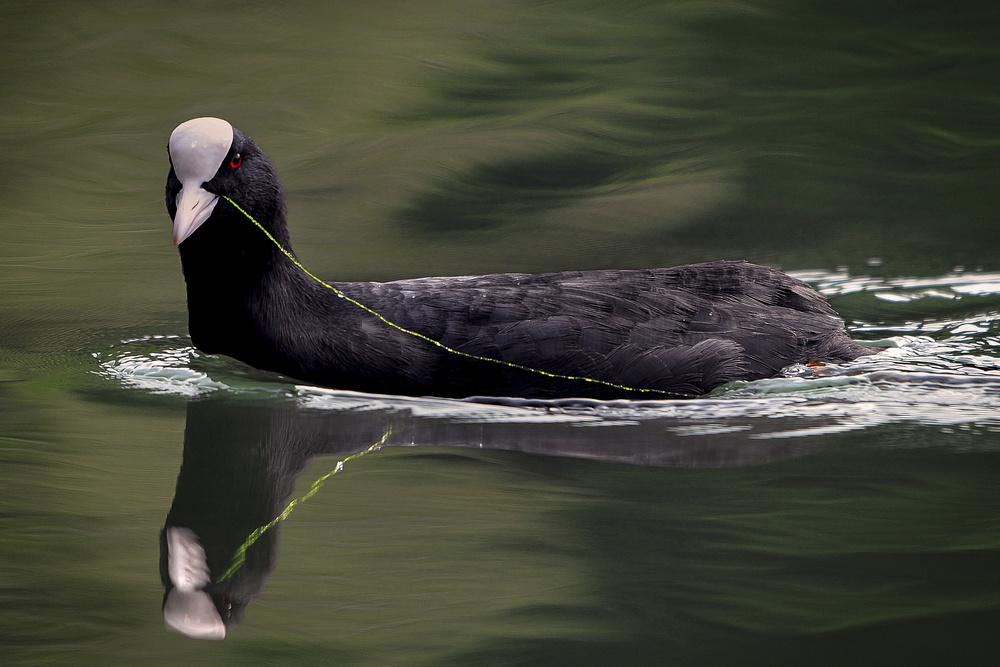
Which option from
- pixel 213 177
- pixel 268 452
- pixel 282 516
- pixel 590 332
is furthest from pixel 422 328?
pixel 282 516

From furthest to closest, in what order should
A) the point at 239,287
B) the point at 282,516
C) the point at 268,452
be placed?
the point at 239,287 < the point at 268,452 < the point at 282,516

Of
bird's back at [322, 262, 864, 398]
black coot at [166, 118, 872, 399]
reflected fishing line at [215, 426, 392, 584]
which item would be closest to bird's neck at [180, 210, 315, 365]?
black coot at [166, 118, 872, 399]

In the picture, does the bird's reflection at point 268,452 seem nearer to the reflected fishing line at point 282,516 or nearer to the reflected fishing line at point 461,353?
the reflected fishing line at point 282,516

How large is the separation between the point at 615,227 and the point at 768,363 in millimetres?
2943

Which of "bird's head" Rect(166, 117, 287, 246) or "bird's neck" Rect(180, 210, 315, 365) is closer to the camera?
"bird's head" Rect(166, 117, 287, 246)

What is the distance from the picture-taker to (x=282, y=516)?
388cm

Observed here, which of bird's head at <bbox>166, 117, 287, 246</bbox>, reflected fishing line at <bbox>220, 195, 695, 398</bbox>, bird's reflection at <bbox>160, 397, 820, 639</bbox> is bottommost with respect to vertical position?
bird's reflection at <bbox>160, 397, 820, 639</bbox>

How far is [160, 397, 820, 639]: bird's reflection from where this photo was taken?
348 cm

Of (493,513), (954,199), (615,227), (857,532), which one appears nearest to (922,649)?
(857,532)

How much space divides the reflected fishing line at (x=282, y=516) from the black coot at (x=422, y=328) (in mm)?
402

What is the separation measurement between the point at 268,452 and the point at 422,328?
823 mm

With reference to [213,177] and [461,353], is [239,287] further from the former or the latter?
[461,353]

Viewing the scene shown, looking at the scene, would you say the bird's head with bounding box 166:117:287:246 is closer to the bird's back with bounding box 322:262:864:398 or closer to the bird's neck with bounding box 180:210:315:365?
the bird's neck with bounding box 180:210:315:365

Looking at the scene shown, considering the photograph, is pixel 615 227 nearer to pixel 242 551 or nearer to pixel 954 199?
pixel 954 199
